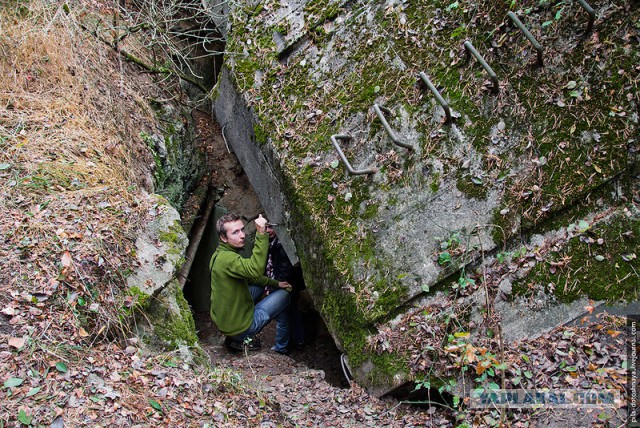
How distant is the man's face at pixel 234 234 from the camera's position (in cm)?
520

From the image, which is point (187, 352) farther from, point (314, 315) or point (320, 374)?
point (314, 315)

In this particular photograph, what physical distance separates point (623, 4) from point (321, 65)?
252 centimetres

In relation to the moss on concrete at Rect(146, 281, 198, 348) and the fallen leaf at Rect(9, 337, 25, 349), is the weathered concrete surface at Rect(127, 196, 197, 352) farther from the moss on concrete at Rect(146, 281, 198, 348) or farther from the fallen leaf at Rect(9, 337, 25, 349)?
the fallen leaf at Rect(9, 337, 25, 349)

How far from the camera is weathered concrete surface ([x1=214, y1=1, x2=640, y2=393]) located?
11.9ft

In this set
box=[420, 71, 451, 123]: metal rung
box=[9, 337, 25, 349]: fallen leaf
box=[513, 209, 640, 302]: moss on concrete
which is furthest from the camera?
box=[420, 71, 451, 123]: metal rung

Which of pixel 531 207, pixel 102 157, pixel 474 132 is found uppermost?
pixel 102 157

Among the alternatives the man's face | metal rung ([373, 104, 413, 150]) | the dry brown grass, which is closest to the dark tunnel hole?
the man's face

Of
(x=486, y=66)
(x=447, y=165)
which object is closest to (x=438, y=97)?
(x=486, y=66)

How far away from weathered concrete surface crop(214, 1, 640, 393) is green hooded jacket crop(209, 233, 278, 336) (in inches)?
23.0

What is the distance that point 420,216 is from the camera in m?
4.06

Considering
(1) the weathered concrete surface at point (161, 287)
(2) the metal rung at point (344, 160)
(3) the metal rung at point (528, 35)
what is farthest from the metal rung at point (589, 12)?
(1) the weathered concrete surface at point (161, 287)

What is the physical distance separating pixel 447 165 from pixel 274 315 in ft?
8.69

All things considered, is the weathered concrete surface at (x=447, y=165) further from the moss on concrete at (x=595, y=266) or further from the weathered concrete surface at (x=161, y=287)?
the weathered concrete surface at (x=161, y=287)

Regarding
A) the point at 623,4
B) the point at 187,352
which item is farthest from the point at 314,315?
the point at 623,4
